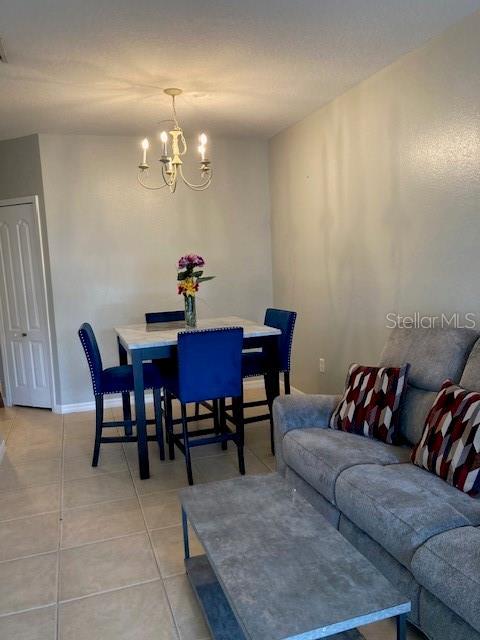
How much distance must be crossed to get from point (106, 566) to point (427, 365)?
1842 mm

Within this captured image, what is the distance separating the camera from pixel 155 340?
3.19 m

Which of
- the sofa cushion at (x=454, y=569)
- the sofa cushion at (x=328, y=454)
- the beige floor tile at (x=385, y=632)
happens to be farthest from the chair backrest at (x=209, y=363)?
the sofa cushion at (x=454, y=569)

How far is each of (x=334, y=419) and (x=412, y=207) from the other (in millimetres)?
1410

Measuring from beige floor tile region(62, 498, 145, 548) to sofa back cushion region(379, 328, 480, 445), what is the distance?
4.96 ft

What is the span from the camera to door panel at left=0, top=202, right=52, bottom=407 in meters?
4.71

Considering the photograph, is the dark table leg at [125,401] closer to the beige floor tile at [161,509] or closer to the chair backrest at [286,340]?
the beige floor tile at [161,509]

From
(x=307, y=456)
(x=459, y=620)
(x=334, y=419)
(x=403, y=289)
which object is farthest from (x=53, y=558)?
(x=403, y=289)

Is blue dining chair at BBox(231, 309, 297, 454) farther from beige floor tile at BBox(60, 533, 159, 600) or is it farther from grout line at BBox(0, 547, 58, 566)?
grout line at BBox(0, 547, 58, 566)

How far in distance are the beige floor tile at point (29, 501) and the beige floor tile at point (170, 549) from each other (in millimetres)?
754

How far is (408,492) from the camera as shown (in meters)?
1.88

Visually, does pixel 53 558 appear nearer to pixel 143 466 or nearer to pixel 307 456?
pixel 143 466

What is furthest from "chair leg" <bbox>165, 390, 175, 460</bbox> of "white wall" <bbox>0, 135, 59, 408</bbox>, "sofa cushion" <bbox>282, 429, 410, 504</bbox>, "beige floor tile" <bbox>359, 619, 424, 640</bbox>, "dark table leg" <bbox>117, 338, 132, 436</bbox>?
"beige floor tile" <bbox>359, 619, 424, 640</bbox>

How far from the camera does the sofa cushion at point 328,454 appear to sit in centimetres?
221

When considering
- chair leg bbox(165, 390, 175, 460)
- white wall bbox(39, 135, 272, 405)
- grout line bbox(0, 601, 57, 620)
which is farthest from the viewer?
white wall bbox(39, 135, 272, 405)
